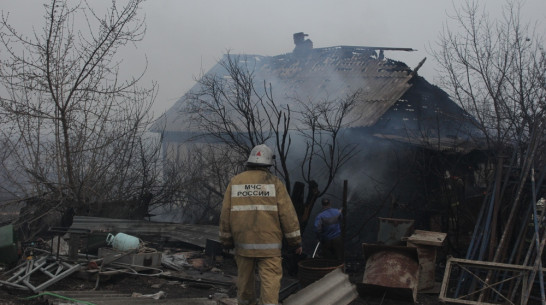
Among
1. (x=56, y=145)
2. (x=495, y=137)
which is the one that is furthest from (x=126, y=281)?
(x=495, y=137)

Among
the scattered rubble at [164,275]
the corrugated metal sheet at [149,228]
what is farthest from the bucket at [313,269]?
the corrugated metal sheet at [149,228]

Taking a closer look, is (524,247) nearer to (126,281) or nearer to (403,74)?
(126,281)

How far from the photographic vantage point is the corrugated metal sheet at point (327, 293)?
5477 mm

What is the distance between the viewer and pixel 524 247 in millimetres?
7629

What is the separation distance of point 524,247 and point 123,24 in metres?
7.91

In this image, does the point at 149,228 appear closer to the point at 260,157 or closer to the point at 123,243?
the point at 123,243

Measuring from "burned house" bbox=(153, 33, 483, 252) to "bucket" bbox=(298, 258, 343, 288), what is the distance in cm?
230

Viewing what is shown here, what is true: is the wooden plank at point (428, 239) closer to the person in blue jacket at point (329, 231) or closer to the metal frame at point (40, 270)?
the person in blue jacket at point (329, 231)

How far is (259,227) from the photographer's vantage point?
4.38m

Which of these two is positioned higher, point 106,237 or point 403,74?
point 403,74

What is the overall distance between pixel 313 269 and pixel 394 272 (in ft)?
3.93

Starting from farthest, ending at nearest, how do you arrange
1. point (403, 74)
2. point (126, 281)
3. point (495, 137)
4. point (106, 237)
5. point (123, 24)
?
point (403, 74) < point (495, 137) < point (123, 24) < point (106, 237) < point (126, 281)

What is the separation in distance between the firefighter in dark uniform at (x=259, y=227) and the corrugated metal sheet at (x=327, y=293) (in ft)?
3.50

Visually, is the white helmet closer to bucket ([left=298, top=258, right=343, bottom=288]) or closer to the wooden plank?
bucket ([left=298, top=258, right=343, bottom=288])
